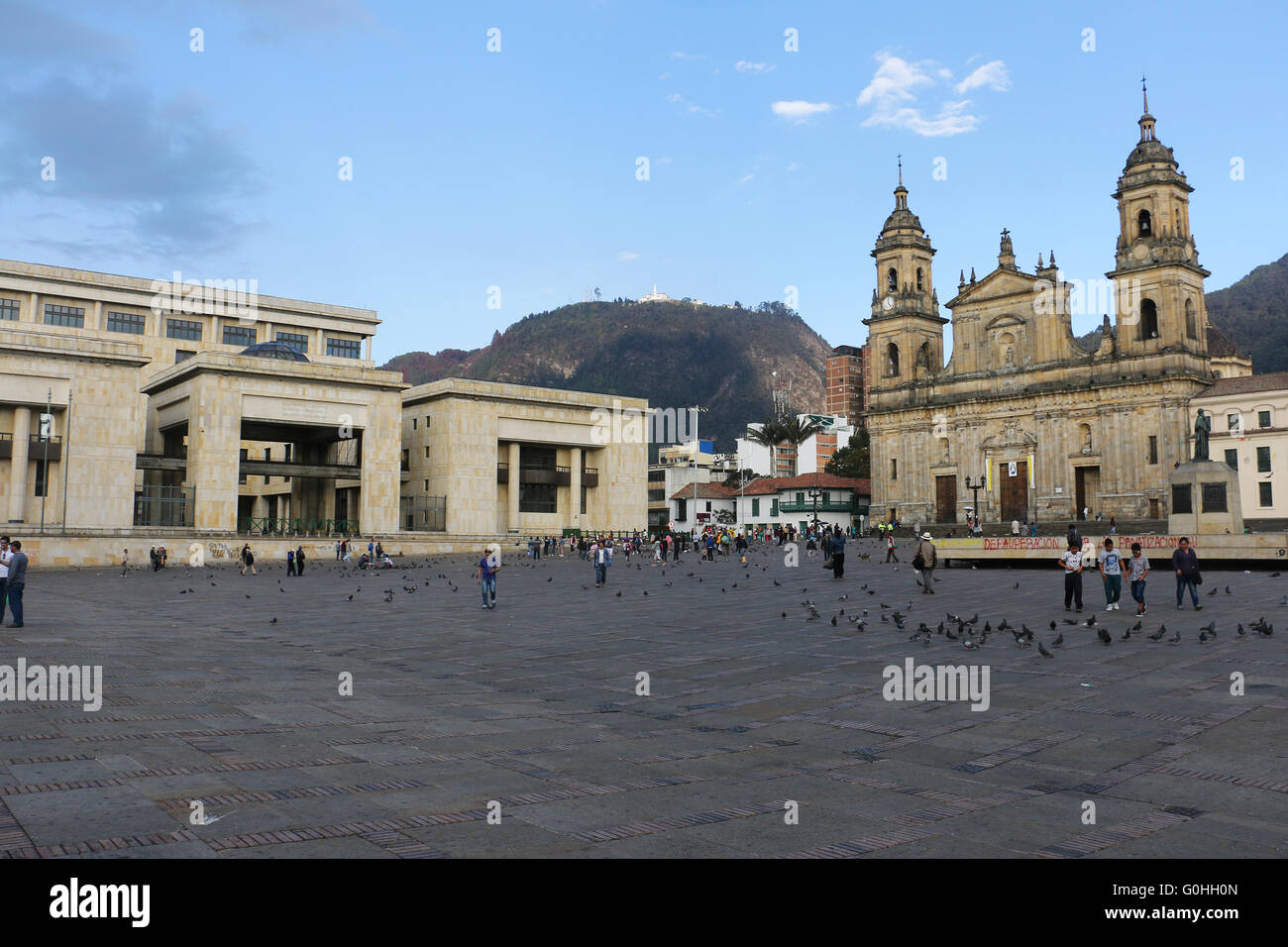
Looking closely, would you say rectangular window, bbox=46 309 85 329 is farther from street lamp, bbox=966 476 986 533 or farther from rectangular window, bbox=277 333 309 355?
street lamp, bbox=966 476 986 533

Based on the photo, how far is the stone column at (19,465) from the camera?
1720 inches

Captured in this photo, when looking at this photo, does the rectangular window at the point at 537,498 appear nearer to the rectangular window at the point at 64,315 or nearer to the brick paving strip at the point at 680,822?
the rectangular window at the point at 64,315

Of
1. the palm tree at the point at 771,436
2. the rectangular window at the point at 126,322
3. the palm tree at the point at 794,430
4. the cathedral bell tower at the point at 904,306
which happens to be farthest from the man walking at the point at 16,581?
the palm tree at the point at 771,436

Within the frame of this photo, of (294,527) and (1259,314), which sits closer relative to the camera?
(294,527)

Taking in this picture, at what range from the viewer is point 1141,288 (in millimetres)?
58438

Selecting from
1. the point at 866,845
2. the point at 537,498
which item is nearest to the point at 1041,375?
the point at 537,498

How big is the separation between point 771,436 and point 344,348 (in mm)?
49250

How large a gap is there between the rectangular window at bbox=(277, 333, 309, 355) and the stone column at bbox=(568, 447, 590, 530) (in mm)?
24493

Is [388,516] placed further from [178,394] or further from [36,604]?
[36,604]

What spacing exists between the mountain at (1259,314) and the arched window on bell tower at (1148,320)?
43.2 metres

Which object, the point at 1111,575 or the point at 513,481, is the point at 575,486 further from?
the point at 1111,575

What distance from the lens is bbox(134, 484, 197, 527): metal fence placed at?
154 ft

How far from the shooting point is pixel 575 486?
64.5 metres
